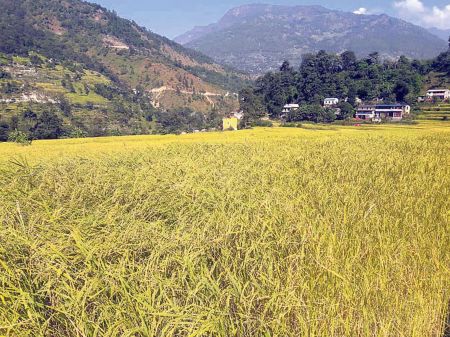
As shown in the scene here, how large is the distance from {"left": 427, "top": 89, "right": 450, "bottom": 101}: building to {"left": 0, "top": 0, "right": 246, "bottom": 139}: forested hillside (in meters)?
47.5

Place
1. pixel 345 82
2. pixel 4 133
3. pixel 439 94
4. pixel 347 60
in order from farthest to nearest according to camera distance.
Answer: pixel 347 60 → pixel 345 82 → pixel 439 94 → pixel 4 133

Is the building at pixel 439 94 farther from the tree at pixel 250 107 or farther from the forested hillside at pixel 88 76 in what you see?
the forested hillside at pixel 88 76

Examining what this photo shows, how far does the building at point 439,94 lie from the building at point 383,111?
31.2 ft

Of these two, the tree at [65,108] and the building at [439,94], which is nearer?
Result: the building at [439,94]

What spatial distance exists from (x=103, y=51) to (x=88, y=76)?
45.9 meters

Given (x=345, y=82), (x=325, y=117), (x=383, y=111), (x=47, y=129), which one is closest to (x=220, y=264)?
(x=47, y=129)

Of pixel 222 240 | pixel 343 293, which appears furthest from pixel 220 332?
pixel 343 293

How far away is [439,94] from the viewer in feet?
200

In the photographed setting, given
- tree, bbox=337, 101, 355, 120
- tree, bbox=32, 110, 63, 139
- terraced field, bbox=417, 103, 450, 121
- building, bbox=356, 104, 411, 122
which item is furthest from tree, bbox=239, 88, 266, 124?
tree, bbox=32, 110, 63, 139

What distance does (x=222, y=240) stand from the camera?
2961 millimetres

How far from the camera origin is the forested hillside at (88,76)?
78.6 metres

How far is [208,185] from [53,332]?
268cm

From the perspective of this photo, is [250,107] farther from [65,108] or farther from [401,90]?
[65,108]

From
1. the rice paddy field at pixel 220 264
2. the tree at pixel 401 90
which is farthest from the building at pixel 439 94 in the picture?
the rice paddy field at pixel 220 264
